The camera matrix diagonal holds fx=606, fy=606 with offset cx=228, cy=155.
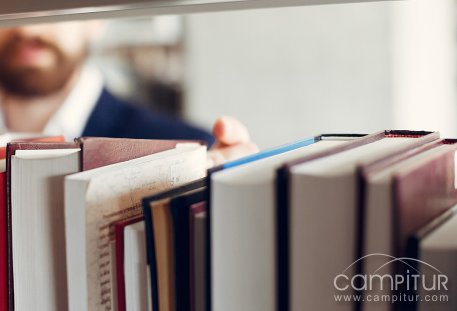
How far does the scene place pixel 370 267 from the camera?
31cm

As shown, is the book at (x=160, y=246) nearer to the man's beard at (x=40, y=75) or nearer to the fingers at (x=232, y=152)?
the fingers at (x=232, y=152)

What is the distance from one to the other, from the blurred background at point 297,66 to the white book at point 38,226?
2468 mm

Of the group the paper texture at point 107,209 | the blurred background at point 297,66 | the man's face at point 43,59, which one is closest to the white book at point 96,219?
the paper texture at point 107,209

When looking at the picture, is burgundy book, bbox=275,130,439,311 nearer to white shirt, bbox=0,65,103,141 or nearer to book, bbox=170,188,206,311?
book, bbox=170,188,206,311

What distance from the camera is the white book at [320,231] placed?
30 centimetres

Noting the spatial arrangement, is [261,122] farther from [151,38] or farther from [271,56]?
[151,38]

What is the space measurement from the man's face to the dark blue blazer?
13.5 inches

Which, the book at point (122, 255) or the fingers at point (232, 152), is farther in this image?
the fingers at point (232, 152)

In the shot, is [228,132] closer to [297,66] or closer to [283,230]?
[283,230]

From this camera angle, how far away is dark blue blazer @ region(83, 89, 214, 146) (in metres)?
1.71

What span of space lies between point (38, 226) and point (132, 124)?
137 centimetres

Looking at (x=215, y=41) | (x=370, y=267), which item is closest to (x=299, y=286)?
(x=370, y=267)

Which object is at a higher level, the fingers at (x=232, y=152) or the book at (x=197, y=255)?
the fingers at (x=232, y=152)

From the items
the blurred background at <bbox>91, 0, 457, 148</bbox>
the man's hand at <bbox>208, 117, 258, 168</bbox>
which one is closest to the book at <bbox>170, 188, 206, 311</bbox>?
the man's hand at <bbox>208, 117, 258, 168</bbox>
